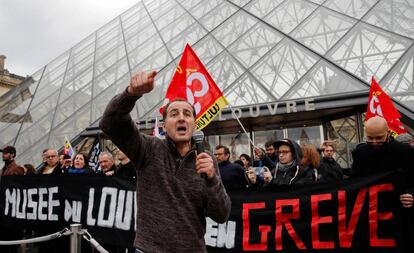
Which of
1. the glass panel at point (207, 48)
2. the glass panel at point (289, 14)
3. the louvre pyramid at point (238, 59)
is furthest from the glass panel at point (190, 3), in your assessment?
the glass panel at point (289, 14)

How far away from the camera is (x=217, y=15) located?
46.3ft

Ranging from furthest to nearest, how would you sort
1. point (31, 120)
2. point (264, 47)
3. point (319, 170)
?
point (31, 120), point (264, 47), point (319, 170)

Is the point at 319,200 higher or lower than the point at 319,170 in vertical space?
lower

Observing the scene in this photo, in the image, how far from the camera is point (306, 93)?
898 cm

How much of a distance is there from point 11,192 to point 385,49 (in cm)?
907

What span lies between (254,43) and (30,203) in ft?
26.8

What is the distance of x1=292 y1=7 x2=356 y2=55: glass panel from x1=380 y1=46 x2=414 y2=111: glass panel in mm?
1971

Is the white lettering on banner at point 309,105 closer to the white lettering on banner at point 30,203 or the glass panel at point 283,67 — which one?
the glass panel at point 283,67

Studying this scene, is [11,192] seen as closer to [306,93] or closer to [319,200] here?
[319,200]

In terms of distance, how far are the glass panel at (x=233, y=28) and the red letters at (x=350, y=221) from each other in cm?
893

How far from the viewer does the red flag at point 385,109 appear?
18.4 feet

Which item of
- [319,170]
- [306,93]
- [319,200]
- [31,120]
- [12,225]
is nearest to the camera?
[319,200]

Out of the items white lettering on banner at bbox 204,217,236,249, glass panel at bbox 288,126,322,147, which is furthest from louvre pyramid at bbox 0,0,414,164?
white lettering on banner at bbox 204,217,236,249

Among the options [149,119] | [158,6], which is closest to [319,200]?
[149,119]
